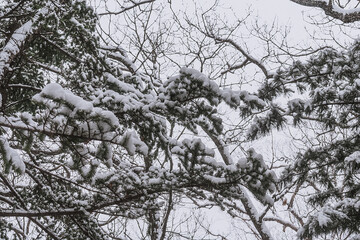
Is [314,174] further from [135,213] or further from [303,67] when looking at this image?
[135,213]

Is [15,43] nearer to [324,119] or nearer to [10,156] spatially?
[10,156]

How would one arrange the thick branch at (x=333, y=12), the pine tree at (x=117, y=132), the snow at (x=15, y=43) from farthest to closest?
the thick branch at (x=333, y=12), the snow at (x=15, y=43), the pine tree at (x=117, y=132)

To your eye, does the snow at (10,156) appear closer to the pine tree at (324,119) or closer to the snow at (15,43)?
the snow at (15,43)

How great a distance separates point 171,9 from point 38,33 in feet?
20.2

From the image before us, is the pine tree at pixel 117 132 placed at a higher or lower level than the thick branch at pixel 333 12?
lower

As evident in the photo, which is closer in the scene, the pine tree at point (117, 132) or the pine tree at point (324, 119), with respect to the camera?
the pine tree at point (117, 132)

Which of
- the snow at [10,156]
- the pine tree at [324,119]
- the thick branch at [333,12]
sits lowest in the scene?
the snow at [10,156]

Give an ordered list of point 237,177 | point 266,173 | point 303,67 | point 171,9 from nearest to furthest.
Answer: point 266,173 < point 237,177 < point 303,67 < point 171,9

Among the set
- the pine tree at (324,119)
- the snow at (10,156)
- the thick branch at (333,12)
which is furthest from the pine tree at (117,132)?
the thick branch at (333,12)

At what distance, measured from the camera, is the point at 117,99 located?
7.72 ft

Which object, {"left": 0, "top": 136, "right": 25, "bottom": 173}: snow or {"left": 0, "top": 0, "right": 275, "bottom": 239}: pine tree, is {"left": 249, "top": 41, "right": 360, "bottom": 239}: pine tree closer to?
{"left": 0, "top": 0, "right": 275, "bottom": 239}: pine tree

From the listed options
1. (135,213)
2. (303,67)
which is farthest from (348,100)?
(135,213)

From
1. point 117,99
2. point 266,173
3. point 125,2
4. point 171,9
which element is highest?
point 171,9

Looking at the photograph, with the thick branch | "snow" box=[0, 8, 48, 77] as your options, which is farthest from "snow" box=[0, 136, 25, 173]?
the thick branch
